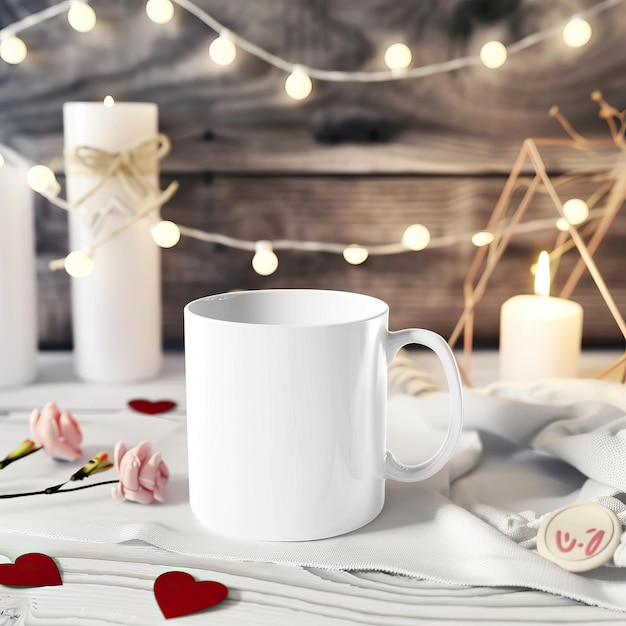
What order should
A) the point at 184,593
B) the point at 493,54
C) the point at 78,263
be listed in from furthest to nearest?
1. the point at 493,54
2. the point at 78,263
3. the point at 184,593

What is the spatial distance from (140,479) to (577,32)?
60 cm

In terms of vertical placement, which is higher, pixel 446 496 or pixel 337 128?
pixel 337 128

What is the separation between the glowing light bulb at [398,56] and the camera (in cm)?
84

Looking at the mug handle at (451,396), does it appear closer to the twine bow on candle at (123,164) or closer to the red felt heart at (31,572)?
the red felt heart at (31,572)

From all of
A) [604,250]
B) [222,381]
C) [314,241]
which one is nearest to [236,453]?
[222,381]

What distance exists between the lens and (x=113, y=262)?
787 millimetres

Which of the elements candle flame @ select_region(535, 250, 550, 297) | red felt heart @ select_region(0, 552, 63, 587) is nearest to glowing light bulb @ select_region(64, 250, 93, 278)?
red felt heart @ select_region(0, 552, 63, 587)

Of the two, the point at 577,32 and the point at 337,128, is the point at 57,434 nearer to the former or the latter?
the point at 337,128

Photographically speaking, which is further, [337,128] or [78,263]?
[337,128]

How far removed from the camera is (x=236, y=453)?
46cm

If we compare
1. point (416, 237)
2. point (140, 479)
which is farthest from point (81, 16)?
point (140, 479)

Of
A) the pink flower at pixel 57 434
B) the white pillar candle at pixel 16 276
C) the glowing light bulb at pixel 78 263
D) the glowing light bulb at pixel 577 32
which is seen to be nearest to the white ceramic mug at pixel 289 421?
the pink flower at pixel 57 434

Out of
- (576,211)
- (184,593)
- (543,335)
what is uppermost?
(576,211)

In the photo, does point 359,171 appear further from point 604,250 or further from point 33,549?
point 33,549
